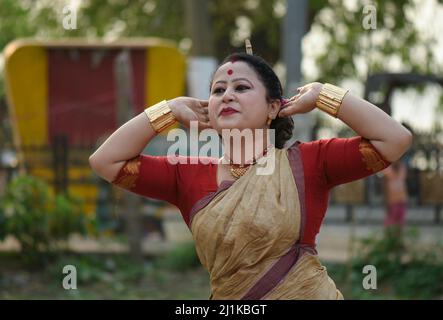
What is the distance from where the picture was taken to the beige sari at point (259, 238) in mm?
3053

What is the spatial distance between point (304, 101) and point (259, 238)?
529 millimetres

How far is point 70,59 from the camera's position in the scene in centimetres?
1196

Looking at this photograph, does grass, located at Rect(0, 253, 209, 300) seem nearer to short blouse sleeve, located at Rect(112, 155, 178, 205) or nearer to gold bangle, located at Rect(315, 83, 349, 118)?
short blouse sleeve, located at Rect(112, 155, 178, 205)

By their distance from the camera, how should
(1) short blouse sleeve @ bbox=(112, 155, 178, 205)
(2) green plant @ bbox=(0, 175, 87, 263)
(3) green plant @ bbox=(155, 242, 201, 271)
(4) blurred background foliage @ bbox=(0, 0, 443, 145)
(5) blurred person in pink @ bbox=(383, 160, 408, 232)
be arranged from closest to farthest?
(1) short blouse sleeve @ bbox=(112, 155, 178, 205) < (2) green plant @ bbox=(0, 175, 87, 263) < (3) green plant @ bbox=(155, 242, 201, 271) < (5) blurred person in pink @ bbox=(383, 160, 408, 232) < (4) blurred background foliage @ bbox=(0, 0, 443, 145)

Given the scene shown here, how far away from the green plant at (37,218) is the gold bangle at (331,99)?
18.9 feet

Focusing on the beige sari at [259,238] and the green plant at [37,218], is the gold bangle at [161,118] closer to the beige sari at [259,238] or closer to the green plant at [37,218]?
the beige sari at [259,238]

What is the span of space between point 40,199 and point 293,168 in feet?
19.2

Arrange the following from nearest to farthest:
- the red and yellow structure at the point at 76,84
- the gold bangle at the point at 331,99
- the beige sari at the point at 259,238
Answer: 1. the beige sari at the point at 259,238
2. the gold bangle at the point at 331,99
3. the red and yellow structure at the point at 76,84

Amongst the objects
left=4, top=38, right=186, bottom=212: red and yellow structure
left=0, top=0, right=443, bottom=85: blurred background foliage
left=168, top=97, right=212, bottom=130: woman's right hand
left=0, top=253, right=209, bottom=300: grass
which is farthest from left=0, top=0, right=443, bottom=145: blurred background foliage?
left=168, top=97, right=212, bottom=130: woman's right hand

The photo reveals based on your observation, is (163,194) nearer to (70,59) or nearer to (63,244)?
(63,244)

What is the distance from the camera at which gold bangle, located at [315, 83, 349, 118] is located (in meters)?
3.18

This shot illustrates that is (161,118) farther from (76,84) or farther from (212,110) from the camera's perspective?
(76,84)

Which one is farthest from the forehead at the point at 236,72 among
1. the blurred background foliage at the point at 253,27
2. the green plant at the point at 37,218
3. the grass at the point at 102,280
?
the blurred background foliage at the point at 253,27
